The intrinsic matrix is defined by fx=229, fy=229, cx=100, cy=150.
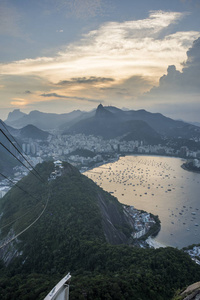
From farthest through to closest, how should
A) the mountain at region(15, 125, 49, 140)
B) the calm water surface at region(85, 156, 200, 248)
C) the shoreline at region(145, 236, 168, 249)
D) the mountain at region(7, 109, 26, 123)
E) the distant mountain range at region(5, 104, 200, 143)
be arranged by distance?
the mountain at region(7, 109, 26, 123) < the distant mountain range at region(5, 104, 200, 143) < the mountain at region(15, 125, 49, 140) < the calm water surface at region(85, 156, 200, 248) < the shoreline at region(145, 236, 168, 249)

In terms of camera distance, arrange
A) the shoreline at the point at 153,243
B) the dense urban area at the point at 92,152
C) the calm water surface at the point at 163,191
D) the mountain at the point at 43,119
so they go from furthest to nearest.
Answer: the mountain at the point at 43,119 < the dense urban area at the point at 92,152 < the calm water surface at the point at 163,191 < the shoreline at the point at 153,243

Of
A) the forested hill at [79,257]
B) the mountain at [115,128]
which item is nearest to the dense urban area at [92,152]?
the mountain at [115,128]

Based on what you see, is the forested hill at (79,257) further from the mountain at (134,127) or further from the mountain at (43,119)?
the mountain at (43,119)

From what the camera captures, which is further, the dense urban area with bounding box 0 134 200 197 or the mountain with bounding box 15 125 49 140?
the mountain with bounding box 15 125 49 140

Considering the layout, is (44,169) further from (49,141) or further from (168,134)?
(168,134)

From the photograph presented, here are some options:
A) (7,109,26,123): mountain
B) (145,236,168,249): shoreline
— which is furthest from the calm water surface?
(7,109,26,123): mountain

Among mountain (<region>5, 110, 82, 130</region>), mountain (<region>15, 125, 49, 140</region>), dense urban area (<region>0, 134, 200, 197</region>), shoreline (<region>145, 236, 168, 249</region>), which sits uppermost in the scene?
mountain (<region>5, 110, 82, 130</region>)

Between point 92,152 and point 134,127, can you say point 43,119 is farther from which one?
point 92,152

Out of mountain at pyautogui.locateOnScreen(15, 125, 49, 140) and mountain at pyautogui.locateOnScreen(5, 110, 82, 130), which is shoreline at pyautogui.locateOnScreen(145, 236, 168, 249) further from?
mountain at pyautogui.locateOnScreen(5, 110, 82, 130)

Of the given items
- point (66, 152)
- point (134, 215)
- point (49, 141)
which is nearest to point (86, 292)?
point (134, 215)
